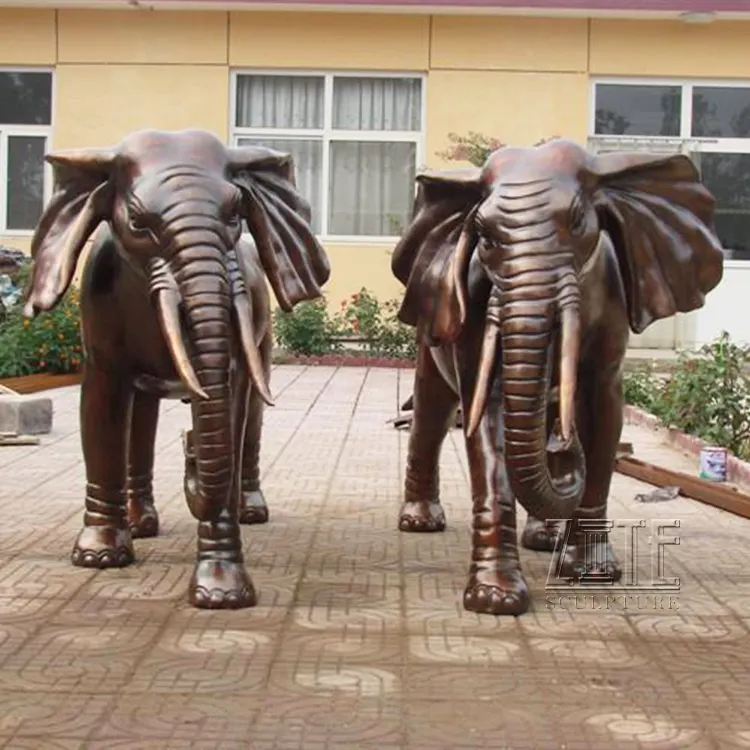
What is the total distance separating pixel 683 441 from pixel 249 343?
5664 mm

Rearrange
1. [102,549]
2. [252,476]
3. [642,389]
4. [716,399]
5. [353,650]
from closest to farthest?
[353,650], [102,549], [252,476], [716,399], [642,389]

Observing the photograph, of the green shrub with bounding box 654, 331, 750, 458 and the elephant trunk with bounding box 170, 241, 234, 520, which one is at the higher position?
the elephant trunk with bounding box 170, 241, 234, 520

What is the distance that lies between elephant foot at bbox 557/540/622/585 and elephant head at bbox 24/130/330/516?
150 centimetres

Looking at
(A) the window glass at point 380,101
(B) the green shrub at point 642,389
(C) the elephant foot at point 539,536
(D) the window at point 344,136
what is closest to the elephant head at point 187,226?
(C) the elephant foot at point 539,536

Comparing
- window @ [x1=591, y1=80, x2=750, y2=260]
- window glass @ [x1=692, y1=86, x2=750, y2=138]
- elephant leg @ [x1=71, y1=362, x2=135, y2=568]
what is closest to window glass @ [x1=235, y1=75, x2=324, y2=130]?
window @ [x1=591, y1=80, x2=750, y2=260]

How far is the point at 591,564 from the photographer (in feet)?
17.6

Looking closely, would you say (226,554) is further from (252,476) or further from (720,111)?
(720,111)

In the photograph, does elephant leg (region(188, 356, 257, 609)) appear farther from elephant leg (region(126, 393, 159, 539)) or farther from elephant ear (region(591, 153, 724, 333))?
elephant ear (region(591, 153, 724, 333))

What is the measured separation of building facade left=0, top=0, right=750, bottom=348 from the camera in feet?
59.1

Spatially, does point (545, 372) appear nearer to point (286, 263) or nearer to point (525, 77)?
point (286, 263)

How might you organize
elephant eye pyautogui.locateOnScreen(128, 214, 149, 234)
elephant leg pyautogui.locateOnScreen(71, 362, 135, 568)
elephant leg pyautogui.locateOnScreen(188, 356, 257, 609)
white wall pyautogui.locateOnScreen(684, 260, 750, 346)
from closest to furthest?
elephant eye pyautogui.locateOnScreen(128, 214, 149, 234) → elephant leg pyautogui.locateOnScreen(188, 356, 257, 609) → elephant leg pyautogui.locateOnScreen(71, 362, 135, 568) → white wall pyautogui.locateOnScreen(684, 260, 750, 346)

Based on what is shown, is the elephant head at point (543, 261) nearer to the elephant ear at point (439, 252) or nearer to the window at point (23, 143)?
the elephant ear at point (439, 252)

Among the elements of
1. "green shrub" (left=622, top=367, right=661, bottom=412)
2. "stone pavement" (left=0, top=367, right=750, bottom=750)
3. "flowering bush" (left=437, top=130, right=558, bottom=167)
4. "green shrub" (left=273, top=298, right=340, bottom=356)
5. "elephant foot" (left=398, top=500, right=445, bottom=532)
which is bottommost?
"stone pavement" (left=0, top=367, right=750, bottom=750)

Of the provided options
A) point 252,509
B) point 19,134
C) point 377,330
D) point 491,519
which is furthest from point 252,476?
point 19,134
